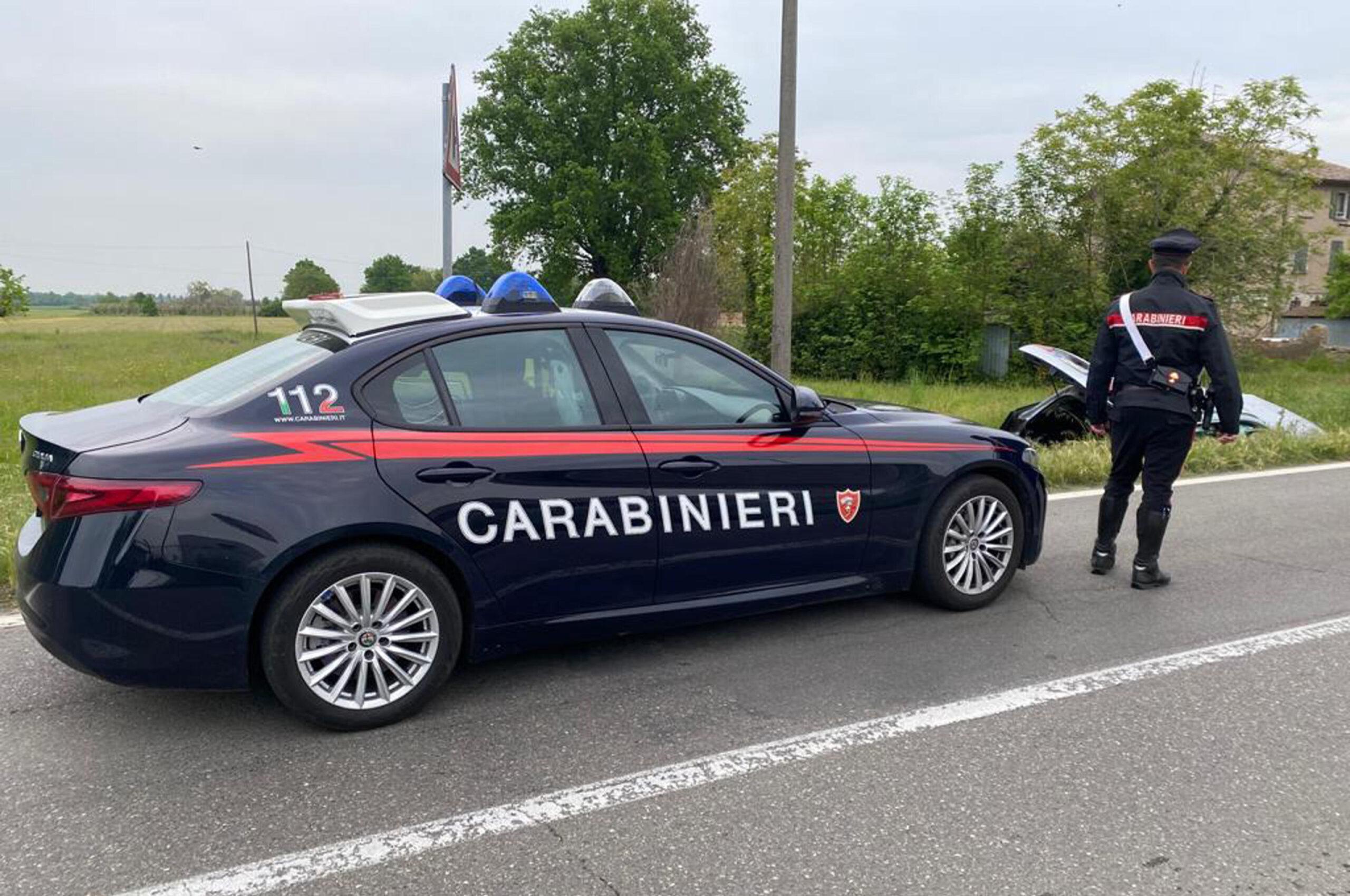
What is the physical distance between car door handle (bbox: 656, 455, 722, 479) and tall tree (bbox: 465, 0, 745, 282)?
118 ft

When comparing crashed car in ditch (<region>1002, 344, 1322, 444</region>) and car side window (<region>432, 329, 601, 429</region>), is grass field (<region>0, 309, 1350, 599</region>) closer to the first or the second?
crashed car in ditch (<region>1002, 344, 1322, 444</region>)

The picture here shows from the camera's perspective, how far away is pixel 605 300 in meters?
4.68

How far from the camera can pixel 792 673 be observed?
13.3 ft

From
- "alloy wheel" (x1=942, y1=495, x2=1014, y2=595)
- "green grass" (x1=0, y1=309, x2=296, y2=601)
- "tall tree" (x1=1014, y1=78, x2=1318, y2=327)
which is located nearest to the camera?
"alloy wheel" (x1=942, y1=495, x2=1014, y2=595)

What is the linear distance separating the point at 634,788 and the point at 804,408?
1869 mm

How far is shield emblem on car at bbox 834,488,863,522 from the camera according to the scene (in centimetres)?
435

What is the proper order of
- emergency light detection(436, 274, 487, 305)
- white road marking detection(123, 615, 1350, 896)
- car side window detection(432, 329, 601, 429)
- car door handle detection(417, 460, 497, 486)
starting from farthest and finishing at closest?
emergency light detection(436, 274, 487, 305) < car side window detection(432, 329, 601, 429) < car door handle detection(417, 460, 497, 486) < white road marking detection(123, 615, 1350, 896)

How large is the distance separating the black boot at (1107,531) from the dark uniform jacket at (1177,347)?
22.3 inches

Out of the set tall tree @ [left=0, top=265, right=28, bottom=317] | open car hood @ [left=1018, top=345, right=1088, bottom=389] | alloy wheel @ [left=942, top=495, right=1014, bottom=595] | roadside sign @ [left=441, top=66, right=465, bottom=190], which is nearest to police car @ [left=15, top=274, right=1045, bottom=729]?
alloy wheel @ [left=942, top=495, right=1014, bottom=595]

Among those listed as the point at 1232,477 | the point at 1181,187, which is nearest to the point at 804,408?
the point at 1232,477

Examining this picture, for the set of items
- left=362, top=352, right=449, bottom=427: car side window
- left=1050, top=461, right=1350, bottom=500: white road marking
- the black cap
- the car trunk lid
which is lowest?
Result: left=1050, top=461, right=1350, bottom=500: white road marking

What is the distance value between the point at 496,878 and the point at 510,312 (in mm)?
2236

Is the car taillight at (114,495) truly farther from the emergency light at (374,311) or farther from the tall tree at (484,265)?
the tall tree at (484,265)

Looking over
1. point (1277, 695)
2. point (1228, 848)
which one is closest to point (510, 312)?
point (1228, 848)
